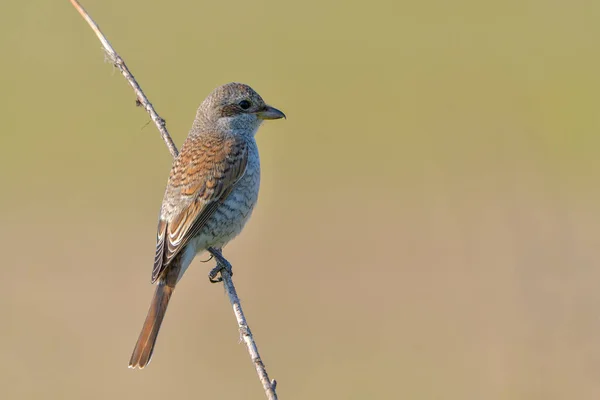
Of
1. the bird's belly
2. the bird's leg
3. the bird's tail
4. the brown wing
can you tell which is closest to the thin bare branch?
the brown wing

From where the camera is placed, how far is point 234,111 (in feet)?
14.5

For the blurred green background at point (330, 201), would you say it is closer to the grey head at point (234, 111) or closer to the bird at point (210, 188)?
the bird at point (210, 188)

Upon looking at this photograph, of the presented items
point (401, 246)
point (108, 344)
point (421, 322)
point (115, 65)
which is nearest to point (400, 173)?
point (401, 246)

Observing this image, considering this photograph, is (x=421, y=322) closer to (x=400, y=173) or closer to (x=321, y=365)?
(x=321, y=365)

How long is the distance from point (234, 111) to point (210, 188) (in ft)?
1.80

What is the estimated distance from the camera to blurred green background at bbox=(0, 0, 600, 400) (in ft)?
18.7

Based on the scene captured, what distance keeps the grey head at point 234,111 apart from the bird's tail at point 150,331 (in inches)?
38.0

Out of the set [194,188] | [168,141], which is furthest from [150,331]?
[168,141]

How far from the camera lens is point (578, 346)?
4.96 metres

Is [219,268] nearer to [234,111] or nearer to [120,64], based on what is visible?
[234,111]

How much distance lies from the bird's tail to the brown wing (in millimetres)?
90

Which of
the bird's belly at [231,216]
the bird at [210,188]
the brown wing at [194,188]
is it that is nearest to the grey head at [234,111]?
the bird at [210,188]

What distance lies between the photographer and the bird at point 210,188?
12.8 ft

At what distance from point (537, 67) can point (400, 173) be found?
2815 mm
